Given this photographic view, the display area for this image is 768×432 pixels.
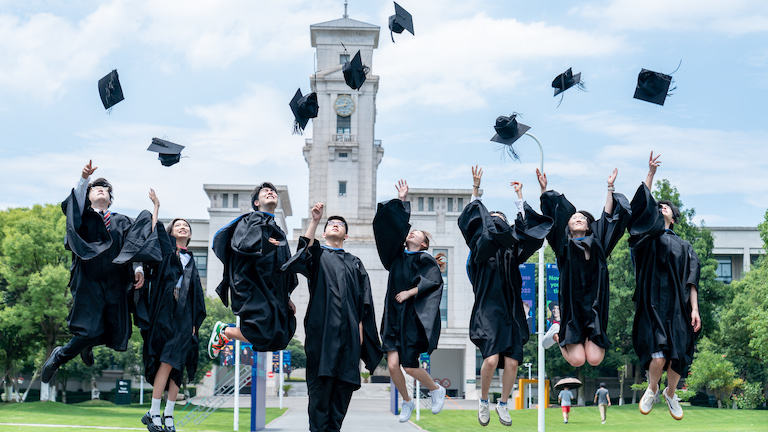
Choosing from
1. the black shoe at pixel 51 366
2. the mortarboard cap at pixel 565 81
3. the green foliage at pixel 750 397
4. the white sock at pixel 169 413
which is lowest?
the green foliage at pixel 750 397

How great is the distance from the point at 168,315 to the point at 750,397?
1675 inches

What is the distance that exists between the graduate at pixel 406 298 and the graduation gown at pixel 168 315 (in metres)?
2.46

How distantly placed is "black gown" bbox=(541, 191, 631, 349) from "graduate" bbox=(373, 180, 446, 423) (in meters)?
1.54

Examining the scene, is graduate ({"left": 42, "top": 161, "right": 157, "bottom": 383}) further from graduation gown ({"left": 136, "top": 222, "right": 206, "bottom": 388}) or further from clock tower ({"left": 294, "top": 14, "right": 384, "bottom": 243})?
clock tower ({"left": 294, "top": 14, "right": 384, "bottom": 243})

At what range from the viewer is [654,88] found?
11398 millimetres

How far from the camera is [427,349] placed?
9938mm

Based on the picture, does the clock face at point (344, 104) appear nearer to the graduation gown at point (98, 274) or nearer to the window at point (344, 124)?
the window at point (344, 124)

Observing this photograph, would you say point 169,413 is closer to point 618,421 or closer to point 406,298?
point 406,298

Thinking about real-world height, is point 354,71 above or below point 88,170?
above

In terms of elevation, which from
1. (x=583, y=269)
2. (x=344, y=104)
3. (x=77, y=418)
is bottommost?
(x=77, y=418)

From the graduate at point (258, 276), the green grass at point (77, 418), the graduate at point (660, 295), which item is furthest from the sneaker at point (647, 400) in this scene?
the green grass at point (77, 418)

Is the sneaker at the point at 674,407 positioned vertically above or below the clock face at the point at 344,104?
below

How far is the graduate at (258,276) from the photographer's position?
9.48m

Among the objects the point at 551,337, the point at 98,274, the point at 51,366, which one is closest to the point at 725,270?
the point at 551,337
